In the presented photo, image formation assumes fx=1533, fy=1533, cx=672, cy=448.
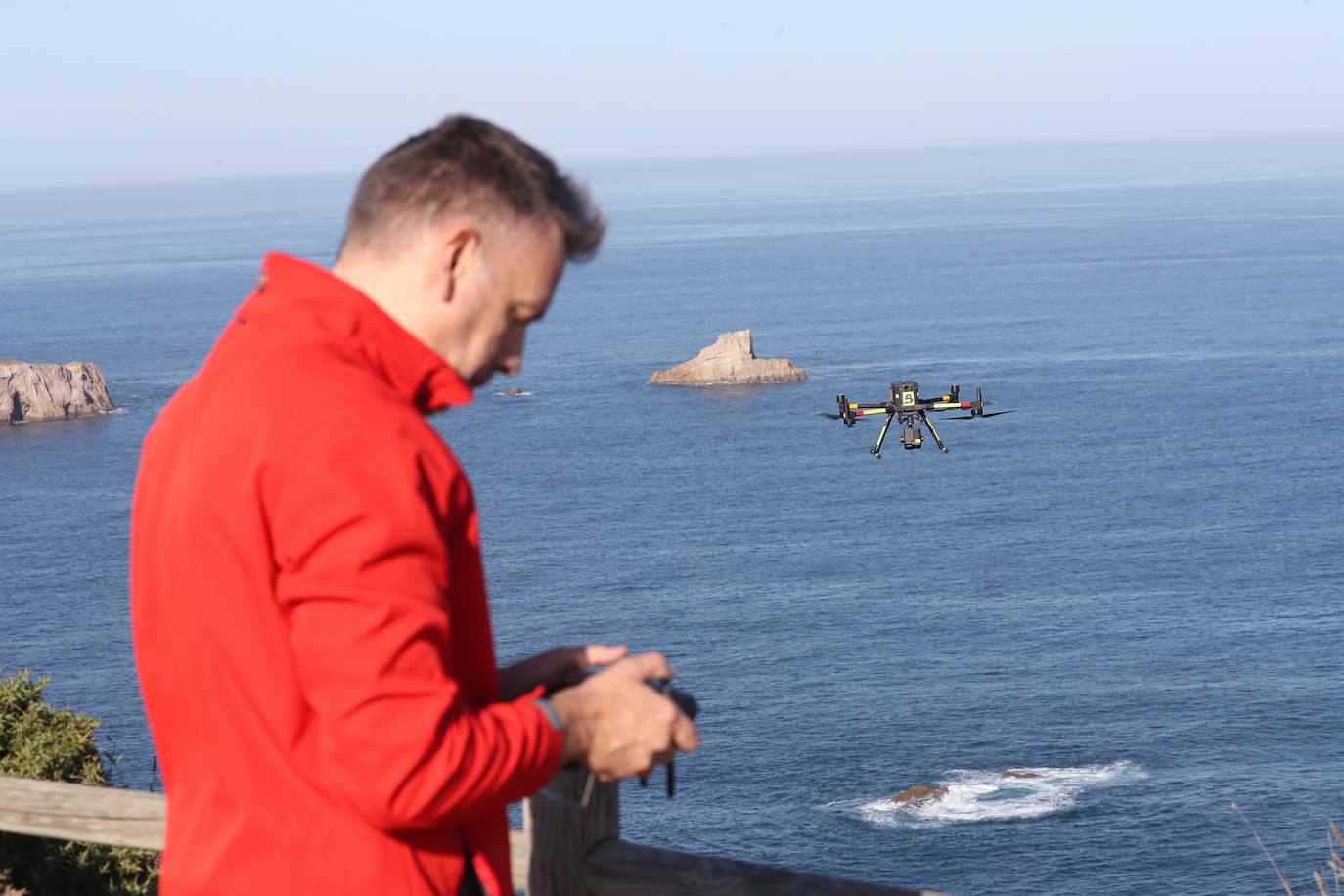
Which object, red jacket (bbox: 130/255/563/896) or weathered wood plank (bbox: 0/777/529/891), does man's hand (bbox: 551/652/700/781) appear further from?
weathered wood plank (bbox: 0/777/529/891)

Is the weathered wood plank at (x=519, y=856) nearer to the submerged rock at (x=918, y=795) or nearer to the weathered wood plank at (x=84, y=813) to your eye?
the weathered wood plank at (x=84, y=813)

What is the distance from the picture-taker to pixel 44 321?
141625mm

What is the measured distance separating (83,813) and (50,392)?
349 feet

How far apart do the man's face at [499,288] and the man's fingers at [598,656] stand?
1.59 feet

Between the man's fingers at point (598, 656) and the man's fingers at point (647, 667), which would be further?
the man's fingers at point (598, 656)

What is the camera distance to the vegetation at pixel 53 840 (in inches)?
329

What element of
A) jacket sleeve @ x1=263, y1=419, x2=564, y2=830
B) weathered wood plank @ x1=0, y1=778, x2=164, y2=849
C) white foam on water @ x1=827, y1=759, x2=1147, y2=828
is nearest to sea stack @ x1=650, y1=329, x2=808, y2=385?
white foam on water @ x1=827, y1=759, x2=1147, y2=828

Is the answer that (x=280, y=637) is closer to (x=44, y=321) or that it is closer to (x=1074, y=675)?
(x=1074, y=675)

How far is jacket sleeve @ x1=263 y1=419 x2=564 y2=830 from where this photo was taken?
160 centimetres

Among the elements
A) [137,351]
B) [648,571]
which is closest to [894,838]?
[648,571]

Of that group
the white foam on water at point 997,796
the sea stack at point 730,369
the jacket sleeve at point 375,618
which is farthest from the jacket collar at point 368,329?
the sea stack at point 730,369

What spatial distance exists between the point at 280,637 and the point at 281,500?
17 cm

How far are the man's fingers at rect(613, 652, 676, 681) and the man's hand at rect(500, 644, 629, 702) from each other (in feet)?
0.26

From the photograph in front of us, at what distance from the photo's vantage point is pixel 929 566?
6569cm
